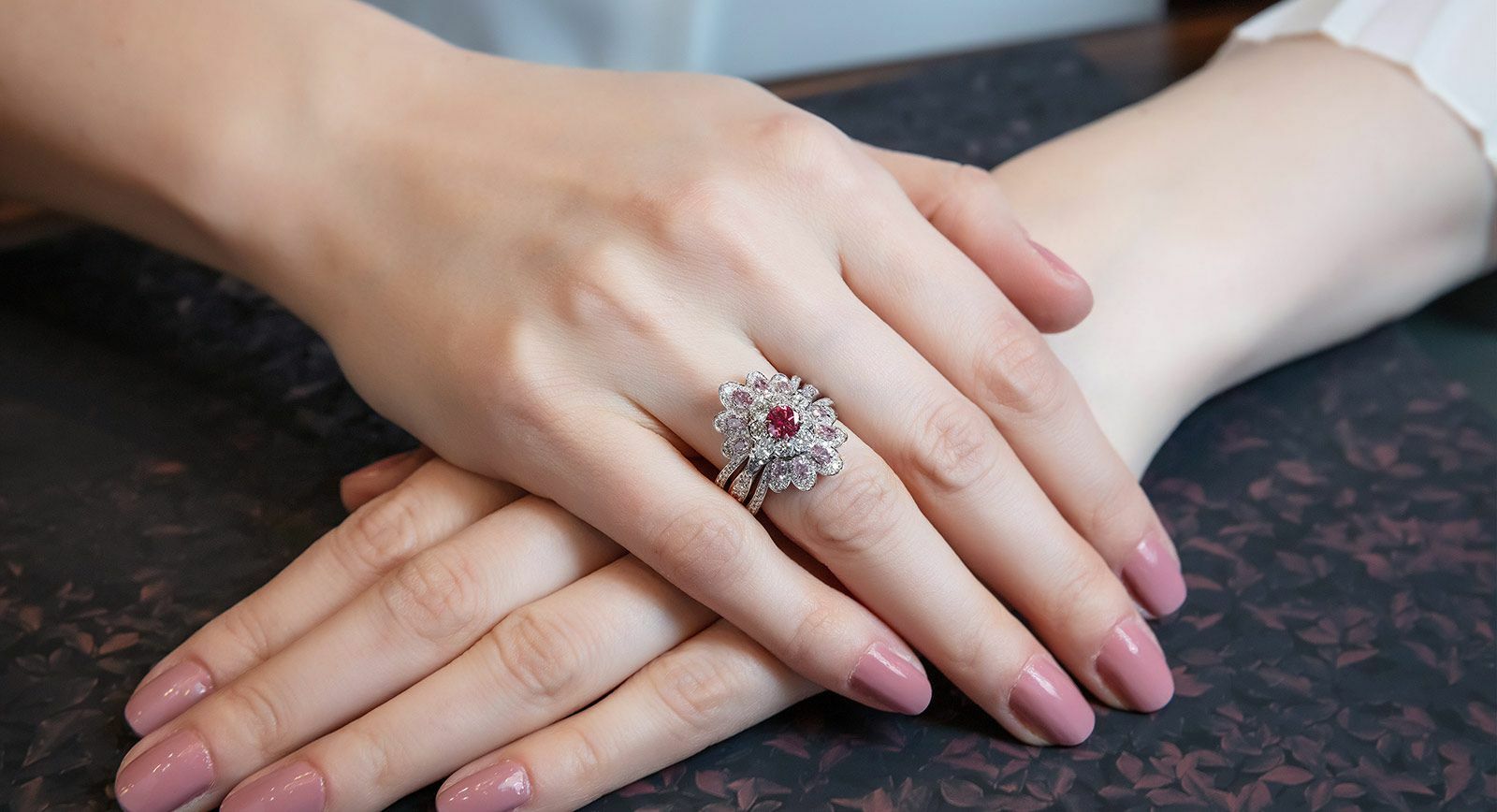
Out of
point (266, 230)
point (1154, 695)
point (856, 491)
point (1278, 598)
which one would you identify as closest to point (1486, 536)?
point (1278, 598)

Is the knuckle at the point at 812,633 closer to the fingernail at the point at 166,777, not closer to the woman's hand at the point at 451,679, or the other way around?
the woman's hand at the point at 451,679

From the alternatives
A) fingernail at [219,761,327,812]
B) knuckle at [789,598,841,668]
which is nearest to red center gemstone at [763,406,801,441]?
knuckle at [789,598,841,668]

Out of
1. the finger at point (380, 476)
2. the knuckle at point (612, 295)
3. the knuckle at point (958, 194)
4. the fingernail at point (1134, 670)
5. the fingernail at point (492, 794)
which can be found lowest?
the fingernail at point (1134, 670)

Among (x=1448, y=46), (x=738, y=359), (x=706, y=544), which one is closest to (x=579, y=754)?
(x=706, y=544)

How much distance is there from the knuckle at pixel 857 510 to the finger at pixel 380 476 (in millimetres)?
292

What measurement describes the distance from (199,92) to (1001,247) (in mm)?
548

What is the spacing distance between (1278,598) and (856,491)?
323 millimetres

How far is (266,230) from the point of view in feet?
2.57

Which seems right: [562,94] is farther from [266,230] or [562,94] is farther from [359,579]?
Result: [359,579]

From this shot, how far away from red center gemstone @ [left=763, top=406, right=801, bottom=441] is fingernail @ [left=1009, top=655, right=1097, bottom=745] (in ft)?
0.64

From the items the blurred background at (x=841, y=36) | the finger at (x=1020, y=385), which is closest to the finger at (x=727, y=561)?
the finger at (x=1020, y=385)

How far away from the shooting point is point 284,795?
2.08 feet

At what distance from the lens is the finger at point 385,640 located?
0.66 m

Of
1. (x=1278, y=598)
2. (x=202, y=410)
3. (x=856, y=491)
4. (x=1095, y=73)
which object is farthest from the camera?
(x=1095, y=73)
